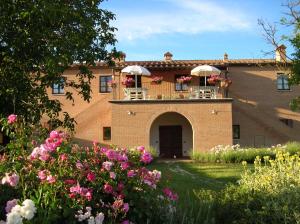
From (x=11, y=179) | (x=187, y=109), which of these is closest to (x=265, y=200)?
(x=11, y=179)

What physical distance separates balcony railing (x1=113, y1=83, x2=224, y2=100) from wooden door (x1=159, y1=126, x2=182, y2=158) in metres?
2.17

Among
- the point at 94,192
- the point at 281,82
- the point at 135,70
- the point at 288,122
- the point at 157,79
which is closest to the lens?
the point at 94,192

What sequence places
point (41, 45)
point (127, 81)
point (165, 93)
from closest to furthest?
point (41, 45)
point (127, 81)
point (165, 93)

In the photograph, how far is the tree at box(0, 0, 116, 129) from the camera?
9.52 m

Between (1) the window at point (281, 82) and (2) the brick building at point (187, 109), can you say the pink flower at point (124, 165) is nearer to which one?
(2) the brick building at point (187, 109)

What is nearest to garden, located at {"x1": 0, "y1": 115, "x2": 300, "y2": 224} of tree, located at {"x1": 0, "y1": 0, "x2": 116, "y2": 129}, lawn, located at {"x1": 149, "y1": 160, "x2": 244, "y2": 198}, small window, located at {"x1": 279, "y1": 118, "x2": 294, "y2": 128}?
tree, located at {"x1": 0, "y1": 0, "x2": 116, "y2": 129}

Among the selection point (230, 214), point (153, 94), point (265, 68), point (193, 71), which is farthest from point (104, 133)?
point (230, 214)

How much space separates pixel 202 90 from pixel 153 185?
23316 mm

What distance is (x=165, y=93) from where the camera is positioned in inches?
1214

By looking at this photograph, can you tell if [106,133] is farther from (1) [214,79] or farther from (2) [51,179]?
(2) [51,179]

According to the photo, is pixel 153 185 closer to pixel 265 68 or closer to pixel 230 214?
pixel 230 214

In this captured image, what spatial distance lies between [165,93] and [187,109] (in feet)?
11.3

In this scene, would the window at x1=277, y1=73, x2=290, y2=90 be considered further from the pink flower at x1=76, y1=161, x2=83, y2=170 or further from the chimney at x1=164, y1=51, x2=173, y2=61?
the pink flower at x1=76, y1=161, x2=83, y2=170

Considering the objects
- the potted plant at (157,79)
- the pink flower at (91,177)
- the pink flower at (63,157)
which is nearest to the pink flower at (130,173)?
the pink flower at (91,177)
